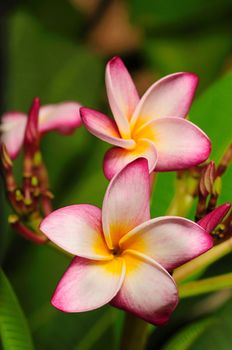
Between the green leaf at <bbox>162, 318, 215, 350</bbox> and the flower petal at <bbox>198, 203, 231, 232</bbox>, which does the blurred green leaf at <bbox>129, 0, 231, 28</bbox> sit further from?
the flower petal at <bbox>198, 203, 231, 232</bbox>

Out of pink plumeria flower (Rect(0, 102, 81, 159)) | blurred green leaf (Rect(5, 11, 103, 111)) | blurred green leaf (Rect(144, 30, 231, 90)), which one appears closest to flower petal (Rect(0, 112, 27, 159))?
pink plumeria flower (Rect(0, 102, 81, 159))

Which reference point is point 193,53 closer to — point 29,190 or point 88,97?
point 88,97

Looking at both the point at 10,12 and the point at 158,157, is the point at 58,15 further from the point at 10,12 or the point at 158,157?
the point at 158,157

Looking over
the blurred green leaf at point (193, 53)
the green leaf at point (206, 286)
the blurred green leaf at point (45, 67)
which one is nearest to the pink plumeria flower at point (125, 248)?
the green leaf at point (206, 286)

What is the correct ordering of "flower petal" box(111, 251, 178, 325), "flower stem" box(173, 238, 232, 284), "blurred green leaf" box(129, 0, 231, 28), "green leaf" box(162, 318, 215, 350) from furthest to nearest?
"blurred green leaf" box(129, 0, 231, 28) → "green leaf" box(162, 318, 215, 350) → "flower stem" box(173, 238, 232, 284) → "flower petal" box(111, 251, 178, 325)

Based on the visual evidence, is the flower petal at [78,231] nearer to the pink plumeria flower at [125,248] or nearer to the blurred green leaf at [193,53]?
the pink plumeria flower at [125,248]

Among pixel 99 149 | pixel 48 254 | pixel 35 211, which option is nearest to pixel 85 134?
pixel 99 149
